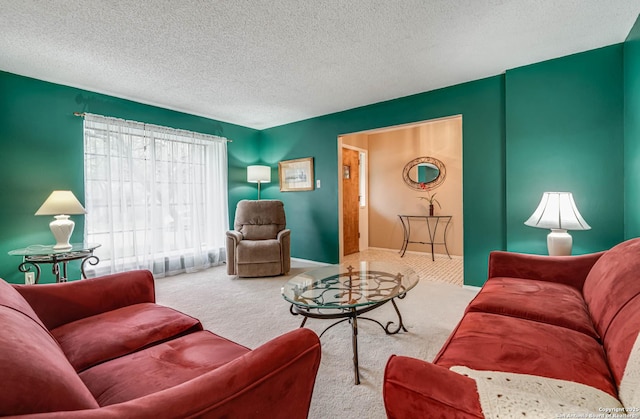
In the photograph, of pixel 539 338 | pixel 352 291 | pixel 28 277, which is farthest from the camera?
pixel 28 277

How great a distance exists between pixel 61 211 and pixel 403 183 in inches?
196

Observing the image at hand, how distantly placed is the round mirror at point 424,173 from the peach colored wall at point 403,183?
3.2 inches

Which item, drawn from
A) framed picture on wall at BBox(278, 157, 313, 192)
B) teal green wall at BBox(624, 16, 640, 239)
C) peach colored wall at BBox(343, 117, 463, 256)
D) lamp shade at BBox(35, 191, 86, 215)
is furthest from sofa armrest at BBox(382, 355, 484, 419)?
peach colored wall at BBox(343, 117, 463, 256)

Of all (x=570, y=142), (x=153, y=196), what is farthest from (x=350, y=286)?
(x=153, y=196)

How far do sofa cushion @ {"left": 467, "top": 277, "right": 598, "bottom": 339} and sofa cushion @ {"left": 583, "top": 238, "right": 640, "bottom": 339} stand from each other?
0.06 metres

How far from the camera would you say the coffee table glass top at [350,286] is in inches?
68.0

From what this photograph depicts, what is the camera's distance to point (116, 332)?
4.19 feet

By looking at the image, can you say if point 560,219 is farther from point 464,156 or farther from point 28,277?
point 28,277

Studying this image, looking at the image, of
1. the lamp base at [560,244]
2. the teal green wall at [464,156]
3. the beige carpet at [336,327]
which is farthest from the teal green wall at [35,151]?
the lamp base at [560,244]

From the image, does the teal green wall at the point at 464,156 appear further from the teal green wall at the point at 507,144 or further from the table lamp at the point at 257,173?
the table lamp at the point at 257,173

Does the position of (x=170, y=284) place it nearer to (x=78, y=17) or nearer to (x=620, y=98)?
(x=78, y=17)

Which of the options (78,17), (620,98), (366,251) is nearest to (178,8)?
(78,17)

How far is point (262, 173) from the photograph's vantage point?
4836mm

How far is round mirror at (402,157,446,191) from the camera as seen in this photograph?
17.2 feet
